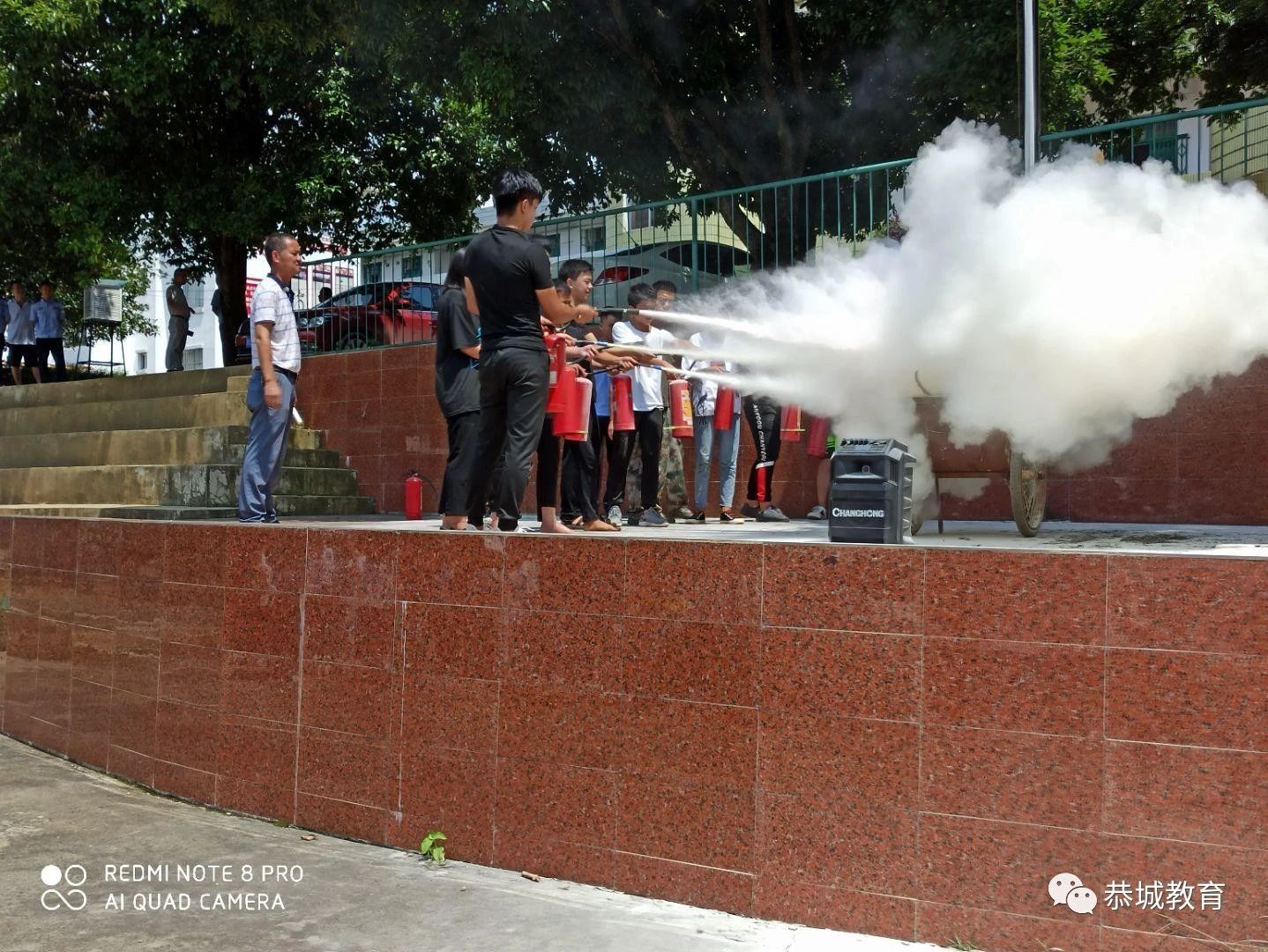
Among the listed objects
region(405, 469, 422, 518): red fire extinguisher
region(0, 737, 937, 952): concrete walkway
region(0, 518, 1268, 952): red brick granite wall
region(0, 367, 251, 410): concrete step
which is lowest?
region(0, 737, 937, 952): concrete walkway

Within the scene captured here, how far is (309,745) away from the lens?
5.77 metres

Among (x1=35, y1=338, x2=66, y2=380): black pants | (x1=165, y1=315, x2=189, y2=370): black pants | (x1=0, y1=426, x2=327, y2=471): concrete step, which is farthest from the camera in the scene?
(x1=165, y1=315, x2=189, y2=370): black pants

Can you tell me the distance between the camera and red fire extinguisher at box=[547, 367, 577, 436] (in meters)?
6.61

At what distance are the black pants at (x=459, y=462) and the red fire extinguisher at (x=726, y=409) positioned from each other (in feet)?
9.04

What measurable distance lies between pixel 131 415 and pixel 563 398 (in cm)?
802

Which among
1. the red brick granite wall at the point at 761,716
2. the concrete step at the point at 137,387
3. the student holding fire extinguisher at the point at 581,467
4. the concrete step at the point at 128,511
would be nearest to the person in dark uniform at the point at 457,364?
the student holding fire extinguisher at the point at 581,467

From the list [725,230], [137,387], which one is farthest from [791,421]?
[137,387]

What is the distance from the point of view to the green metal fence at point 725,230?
28.1 ft

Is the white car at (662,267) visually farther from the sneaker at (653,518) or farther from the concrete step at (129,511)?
the concrete step at (129,511)

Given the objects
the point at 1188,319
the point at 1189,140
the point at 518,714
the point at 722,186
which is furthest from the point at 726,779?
the point at 722,186

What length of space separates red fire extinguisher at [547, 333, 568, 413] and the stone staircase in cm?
462

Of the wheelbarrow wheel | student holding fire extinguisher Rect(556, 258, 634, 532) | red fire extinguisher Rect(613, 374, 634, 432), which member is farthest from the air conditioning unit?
the wheelbarrow wheel

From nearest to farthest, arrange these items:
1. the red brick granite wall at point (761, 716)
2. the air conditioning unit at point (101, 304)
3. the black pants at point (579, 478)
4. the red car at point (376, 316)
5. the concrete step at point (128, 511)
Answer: the red brick granite wall at point (761, 716), the black pants at point (579, 478), the concrete step at point (128, 511), the red car at point (376, 316), the air conditioning unit at point (101, 304)

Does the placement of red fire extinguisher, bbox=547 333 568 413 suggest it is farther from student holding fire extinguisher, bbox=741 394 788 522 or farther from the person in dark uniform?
student holding fire extinguisher, bbox=741 394 788 522
